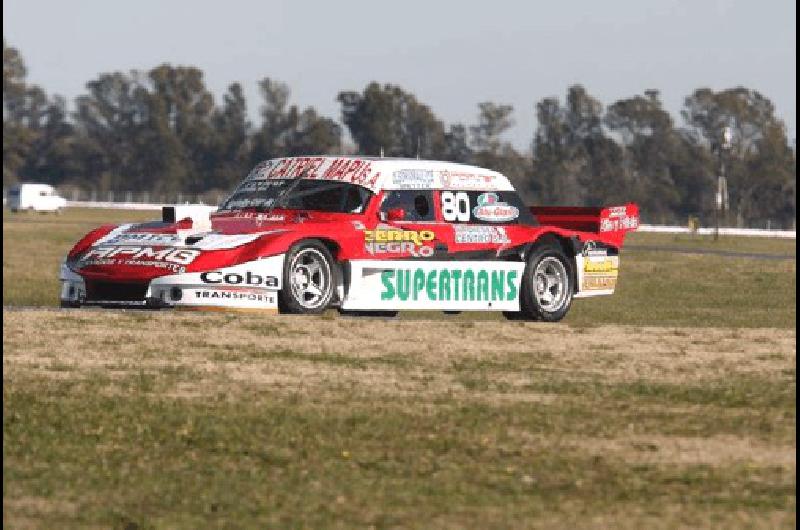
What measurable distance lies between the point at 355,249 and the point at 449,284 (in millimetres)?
1295

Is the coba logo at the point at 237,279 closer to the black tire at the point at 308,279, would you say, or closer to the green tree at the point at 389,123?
the black tire at the point at 308,279

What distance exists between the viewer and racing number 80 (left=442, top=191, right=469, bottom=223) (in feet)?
68.1

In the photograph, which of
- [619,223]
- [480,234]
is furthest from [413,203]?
[619,223]

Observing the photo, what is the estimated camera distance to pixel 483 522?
9.17m

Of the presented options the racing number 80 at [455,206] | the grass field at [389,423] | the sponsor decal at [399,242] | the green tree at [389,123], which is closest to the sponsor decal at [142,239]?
the grass field at [389,423]

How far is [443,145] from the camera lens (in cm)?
14538

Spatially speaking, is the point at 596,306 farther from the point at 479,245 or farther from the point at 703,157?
the point at 703,157

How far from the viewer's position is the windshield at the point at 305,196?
2019 cm

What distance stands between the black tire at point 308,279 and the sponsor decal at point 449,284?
728 millimetres

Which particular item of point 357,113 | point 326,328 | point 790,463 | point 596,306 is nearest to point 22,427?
point 790,463

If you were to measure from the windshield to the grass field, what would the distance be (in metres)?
2.35

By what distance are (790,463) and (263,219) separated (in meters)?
9.86

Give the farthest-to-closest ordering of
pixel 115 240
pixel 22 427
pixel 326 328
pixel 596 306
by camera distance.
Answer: pixel 596 306 → pixel 115 240 → pixel 326 328 → pixel 22 427

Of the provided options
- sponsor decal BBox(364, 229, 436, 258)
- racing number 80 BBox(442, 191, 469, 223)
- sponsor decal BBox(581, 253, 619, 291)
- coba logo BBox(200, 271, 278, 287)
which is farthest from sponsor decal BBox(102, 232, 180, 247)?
sponsor decal BBox(581, 253, 619, 291)
